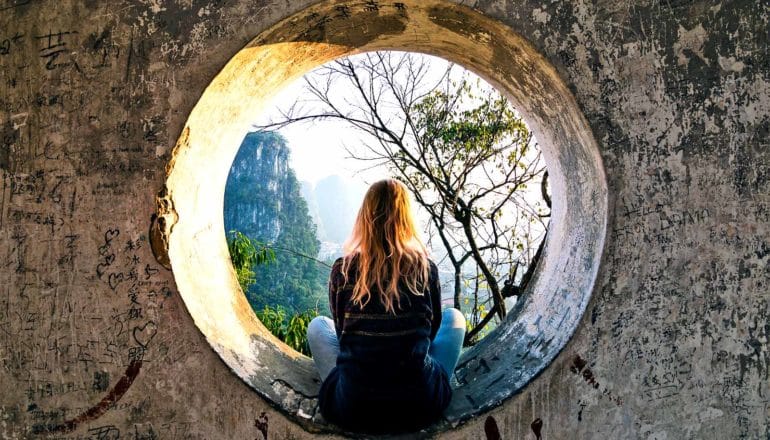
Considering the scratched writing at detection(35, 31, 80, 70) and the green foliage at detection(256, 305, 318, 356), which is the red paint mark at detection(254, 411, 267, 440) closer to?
the scratched writing at detection(35, 31, 80, 70)

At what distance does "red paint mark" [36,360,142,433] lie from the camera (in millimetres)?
2691

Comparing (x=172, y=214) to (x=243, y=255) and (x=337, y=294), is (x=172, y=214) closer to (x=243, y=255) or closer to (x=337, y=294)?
(x=337, y=294)

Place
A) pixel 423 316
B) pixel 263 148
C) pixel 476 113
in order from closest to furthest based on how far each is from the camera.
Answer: pixel 423 316, pixel 476 113, pixel 263 148

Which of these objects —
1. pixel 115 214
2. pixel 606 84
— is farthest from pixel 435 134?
pixel 115 214

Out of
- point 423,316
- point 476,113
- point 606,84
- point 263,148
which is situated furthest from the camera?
point 263,148

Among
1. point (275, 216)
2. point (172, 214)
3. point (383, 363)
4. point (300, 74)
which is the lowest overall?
point (383, 363)

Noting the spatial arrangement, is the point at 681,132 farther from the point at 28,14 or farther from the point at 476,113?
the point at 476,113

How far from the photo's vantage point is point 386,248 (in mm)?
2598

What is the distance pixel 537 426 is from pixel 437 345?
1.90 feet

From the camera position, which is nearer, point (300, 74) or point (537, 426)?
point (537, 426)

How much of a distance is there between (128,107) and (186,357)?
112 centimetres

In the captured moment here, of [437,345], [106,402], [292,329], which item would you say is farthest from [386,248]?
[292,329]

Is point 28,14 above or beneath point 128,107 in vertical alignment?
above

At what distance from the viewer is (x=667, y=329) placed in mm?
2785
